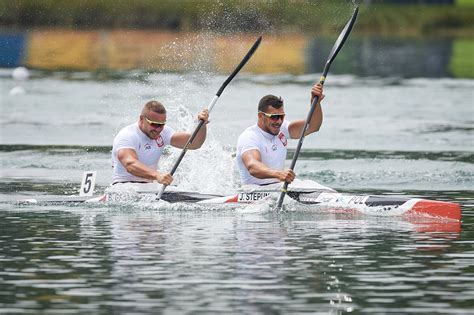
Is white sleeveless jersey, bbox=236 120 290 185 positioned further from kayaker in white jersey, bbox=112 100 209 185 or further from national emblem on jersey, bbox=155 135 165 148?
national emblem on jersey, bbox=155 135 165 148

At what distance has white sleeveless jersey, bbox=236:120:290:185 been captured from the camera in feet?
67.9

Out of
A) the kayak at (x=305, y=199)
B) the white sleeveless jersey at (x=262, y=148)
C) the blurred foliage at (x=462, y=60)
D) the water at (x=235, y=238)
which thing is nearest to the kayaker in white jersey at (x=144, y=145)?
the kayak at (x=305, y=199)

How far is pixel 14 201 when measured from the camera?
72.1ft

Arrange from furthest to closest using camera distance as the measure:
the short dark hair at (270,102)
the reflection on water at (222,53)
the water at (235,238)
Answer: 1. the reflection on water at (222,53)
2. the short dark hair at (270,102)
3. the water at (235,238)

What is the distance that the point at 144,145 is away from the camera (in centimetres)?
2133

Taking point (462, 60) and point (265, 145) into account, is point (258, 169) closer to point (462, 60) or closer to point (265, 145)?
point (265, 145)

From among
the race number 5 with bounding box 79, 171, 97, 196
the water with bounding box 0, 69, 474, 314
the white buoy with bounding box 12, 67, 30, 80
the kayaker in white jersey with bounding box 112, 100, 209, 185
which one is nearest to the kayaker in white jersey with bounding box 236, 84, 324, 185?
the water with bounding box 0, 69, 474, 314

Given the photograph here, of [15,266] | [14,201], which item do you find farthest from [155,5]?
[15,266]

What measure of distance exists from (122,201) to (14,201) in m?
1.91

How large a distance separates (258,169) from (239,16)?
58.3 metres

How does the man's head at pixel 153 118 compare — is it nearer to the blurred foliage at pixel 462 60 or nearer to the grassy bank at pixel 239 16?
the blurred foliage at pixel 462 60

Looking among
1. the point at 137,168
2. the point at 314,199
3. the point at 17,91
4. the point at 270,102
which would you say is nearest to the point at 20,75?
the point at 17,91

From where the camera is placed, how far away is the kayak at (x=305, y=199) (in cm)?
1955

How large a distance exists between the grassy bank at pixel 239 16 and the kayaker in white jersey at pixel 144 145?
4687cm
